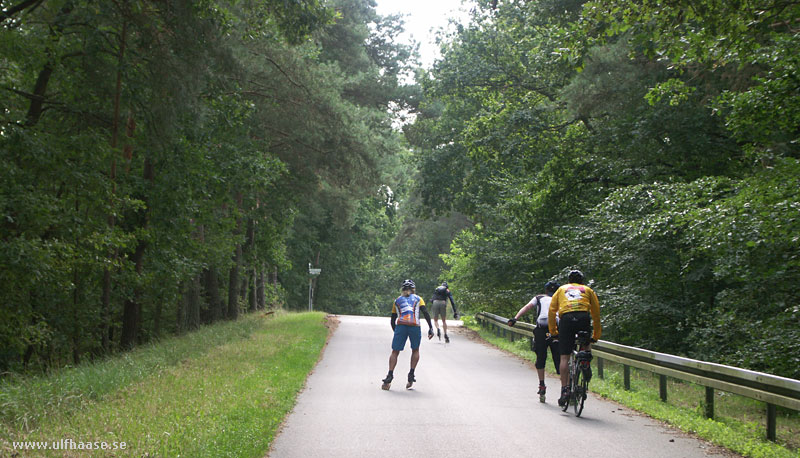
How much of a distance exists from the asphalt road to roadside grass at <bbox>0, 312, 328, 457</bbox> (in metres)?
0.42

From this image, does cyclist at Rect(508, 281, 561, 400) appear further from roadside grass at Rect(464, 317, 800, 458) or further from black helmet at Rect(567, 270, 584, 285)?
roadside grass at Rect(464, 317, 800, 458)

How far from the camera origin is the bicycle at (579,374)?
9648 millimetres

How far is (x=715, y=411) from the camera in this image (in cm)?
1015

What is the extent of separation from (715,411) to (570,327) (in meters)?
2.40

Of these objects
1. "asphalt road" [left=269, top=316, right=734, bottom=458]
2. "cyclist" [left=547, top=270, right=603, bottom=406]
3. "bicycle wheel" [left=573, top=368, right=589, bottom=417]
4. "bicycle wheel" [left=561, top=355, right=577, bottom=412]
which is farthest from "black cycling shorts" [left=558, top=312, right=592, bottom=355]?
"asphalt road" [left=269, top=316, right=734, bottom=458]

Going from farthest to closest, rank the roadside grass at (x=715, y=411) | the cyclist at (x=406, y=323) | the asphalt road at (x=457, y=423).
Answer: the cyclist at (x=406, y=323)
the roadside grass at (x=715, y=411)
the asphalt road at (x=457, y=423)

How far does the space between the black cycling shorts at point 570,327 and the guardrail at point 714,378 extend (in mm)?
1546

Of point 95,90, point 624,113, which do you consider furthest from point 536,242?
point 95,90

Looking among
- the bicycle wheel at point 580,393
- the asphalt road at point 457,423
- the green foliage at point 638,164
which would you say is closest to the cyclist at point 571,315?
the bicycle wheel at point 580,393

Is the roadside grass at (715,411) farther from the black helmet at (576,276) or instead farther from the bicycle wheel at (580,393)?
the black helmet at (576,276)

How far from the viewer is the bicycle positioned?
31.7 ft

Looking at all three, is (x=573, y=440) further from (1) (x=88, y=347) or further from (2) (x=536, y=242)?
(1) (x=88, y=347)

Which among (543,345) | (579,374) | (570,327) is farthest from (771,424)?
(543,345)

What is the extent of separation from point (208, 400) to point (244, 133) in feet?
46.5
